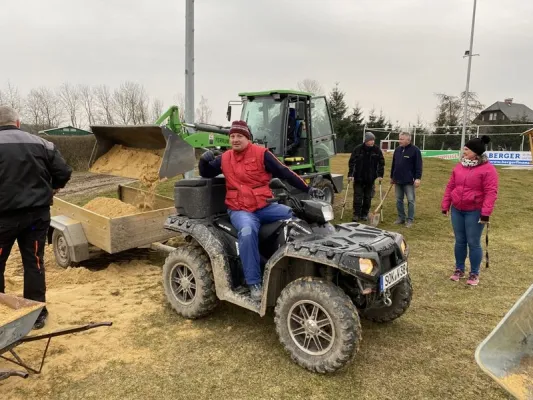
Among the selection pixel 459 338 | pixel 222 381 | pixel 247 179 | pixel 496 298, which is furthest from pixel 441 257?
pixel 222 381

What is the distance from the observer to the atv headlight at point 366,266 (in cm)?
308

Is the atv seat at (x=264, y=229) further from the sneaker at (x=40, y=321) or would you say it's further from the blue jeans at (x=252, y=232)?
the sneaker at (x=40, y=321)

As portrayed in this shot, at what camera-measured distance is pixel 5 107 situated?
3.73 m

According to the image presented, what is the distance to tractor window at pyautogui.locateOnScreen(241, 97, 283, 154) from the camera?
26.2 feet

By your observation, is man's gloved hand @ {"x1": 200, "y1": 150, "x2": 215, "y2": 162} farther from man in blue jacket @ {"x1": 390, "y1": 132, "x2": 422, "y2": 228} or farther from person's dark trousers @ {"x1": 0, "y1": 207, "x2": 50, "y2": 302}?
man in blue jacket @ {"x1": 390, "y1": 132, "x2": 422, "y2": 228}

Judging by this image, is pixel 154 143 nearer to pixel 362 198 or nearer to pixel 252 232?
pixel 252 232

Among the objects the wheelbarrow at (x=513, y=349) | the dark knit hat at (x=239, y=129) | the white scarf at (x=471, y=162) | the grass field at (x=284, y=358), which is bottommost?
the grass field at (x=284, y=358)

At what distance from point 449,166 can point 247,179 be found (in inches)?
706

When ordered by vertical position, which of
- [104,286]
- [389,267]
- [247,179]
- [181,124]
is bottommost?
[104,286]

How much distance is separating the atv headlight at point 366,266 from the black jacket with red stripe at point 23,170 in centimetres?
275

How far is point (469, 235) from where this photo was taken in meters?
5.02

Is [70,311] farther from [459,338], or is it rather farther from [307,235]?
[459,338]

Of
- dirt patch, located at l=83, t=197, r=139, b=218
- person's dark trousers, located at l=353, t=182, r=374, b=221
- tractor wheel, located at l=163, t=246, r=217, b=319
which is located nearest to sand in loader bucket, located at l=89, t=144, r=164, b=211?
dirt patch, located at l=83, t=197, r=139, b=218

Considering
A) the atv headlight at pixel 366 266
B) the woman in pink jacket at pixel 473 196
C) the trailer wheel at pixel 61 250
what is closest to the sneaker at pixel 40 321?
the trailer wheel at pixel 61 250
